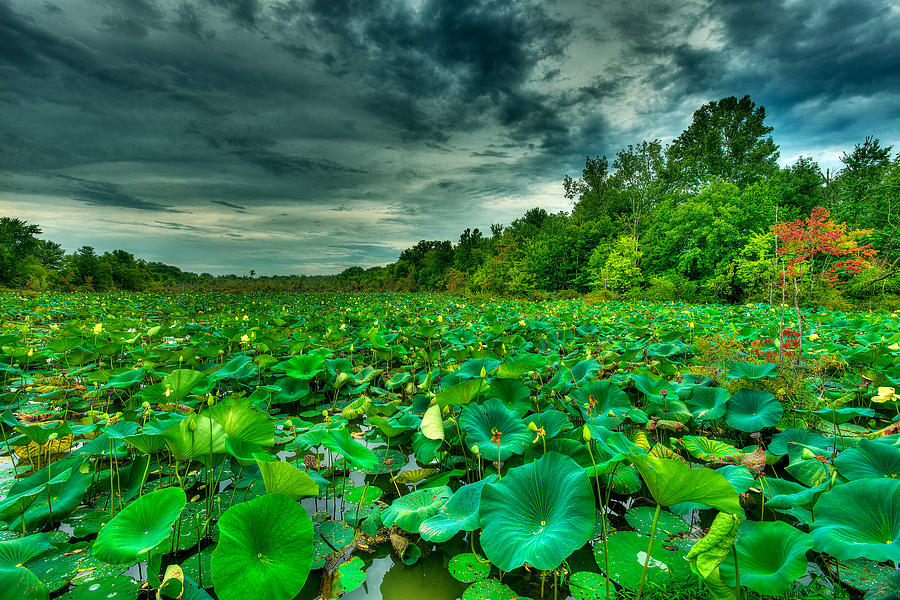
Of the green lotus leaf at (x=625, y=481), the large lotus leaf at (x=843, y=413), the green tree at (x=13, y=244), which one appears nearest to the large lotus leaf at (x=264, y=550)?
the green lotus leaf at (x=625, y=481)

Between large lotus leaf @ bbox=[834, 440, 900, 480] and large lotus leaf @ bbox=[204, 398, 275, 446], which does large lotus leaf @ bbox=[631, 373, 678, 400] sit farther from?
large lotus leaf @ bbox=[204, 398, 275, 446]

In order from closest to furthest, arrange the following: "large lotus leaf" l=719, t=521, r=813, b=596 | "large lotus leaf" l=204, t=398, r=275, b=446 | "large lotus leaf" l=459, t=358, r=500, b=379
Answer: "large lotus leaf" l=719, t=521, r=813, b=596 → "large lotus leaf" l=204, t=398, r=275, b=446 → "large lotus leaf" l=459, t=358, r=500, b=379

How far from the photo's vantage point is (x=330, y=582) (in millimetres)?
1276

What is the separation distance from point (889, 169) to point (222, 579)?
109ft

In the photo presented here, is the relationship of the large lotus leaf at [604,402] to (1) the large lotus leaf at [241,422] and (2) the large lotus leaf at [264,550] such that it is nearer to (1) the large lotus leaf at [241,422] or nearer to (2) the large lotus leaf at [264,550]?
(2) the large lotus leaf at [264,550]

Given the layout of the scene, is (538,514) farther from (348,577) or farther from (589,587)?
(348,577)

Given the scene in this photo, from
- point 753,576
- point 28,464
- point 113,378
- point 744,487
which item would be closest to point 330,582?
point 753,576

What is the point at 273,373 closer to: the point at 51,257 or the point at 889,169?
the point at 889,169

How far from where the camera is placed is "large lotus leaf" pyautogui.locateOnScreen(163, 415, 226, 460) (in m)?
1.27

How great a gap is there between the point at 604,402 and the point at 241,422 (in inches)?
75.0

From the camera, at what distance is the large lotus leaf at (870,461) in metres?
1.25

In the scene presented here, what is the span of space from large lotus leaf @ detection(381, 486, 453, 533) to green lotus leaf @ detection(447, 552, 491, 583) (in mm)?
194

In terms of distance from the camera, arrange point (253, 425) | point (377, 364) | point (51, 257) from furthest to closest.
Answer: point (51, 257)
point (377, 364)
point (253, 425)

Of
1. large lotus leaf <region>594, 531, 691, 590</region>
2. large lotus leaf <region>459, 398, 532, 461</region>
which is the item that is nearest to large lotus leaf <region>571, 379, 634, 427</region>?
large lotus leaf <region>459, 398, 532, 461</region>
